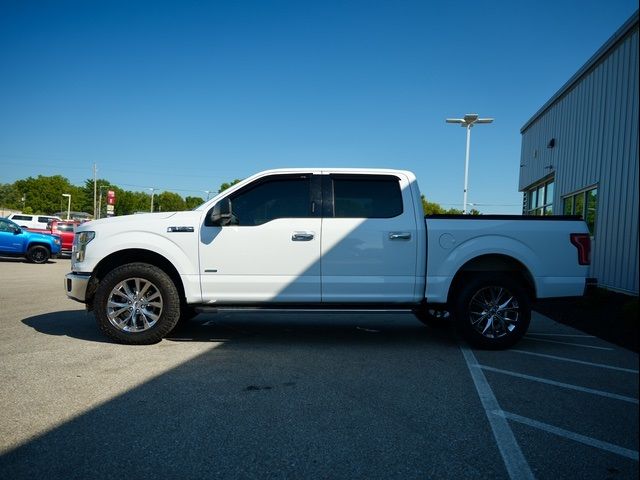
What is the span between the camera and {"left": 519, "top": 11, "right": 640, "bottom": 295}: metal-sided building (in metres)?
9.98

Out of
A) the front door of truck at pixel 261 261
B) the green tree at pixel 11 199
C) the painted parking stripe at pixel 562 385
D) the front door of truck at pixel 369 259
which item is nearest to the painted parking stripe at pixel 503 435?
the painted parking stripe at pixel 562 385

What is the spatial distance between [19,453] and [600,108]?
13.4 meters

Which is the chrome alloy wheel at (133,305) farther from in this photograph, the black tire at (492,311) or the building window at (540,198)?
the building window at (540,198)

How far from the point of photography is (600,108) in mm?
11609

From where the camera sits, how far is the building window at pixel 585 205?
11948 millimetres

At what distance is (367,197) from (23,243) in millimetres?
16590

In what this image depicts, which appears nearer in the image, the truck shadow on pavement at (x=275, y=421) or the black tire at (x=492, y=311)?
the truck shadow on pavement at (x=275, y=421)

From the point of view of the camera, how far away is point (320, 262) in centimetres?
546

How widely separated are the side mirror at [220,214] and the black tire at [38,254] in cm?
1534

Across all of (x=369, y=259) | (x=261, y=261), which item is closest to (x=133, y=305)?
(x=261, y=261)

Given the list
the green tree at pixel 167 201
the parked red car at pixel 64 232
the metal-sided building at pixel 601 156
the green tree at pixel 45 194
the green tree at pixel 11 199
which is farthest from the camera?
the green tree at pixel 167 201

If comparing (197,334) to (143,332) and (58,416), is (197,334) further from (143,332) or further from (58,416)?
(58,416)

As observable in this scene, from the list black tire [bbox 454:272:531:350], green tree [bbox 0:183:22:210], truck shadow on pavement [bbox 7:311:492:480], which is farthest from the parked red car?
green tree [bbox 0:183:22:210]

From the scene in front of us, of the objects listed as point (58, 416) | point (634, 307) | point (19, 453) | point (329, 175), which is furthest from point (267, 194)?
point (634, 307)
